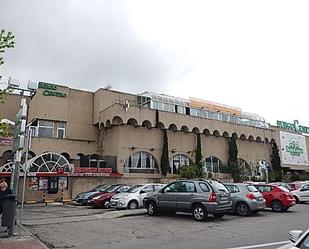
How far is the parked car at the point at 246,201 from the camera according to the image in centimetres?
1569

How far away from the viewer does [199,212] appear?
1391 cm

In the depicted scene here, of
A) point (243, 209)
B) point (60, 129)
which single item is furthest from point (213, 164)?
point (243, 209)

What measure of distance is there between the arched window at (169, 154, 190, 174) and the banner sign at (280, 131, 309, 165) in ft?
67.8

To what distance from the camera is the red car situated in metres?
17.8

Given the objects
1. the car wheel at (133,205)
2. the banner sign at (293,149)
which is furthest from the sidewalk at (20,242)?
the banner sign at (293,149)

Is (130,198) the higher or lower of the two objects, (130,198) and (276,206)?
the higher

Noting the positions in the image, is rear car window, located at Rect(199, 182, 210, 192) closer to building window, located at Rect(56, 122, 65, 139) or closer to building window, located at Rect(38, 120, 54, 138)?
building window, located at Rect(38, 120, 54, 138)

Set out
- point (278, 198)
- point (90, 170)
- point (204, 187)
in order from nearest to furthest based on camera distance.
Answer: point (204, 187)
point (278, 198)
point (90, 170)

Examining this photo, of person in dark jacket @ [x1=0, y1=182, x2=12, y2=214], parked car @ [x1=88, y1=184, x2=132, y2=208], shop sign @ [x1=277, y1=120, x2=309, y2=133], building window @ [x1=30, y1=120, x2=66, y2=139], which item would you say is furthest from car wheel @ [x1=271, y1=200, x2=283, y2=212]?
shop sign @ [x1=277, y1=120, x2=309, y2=133]

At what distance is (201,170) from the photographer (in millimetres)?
38625

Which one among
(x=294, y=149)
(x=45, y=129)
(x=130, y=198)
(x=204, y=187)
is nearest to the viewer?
(x=204, y=187)

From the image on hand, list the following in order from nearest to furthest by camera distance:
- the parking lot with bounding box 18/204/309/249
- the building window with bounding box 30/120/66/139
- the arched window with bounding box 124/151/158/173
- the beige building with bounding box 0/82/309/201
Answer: the parking lot with bounding box 18/204/309/249 < the beige building with bounding box 0/82/309/201 < the arched window with bounding box 124/151/158/173 < the building window with bounding box 30/120/66/139

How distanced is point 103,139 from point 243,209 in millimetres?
25657

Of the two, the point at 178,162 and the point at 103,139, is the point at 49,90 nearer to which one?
the point at 103,139
